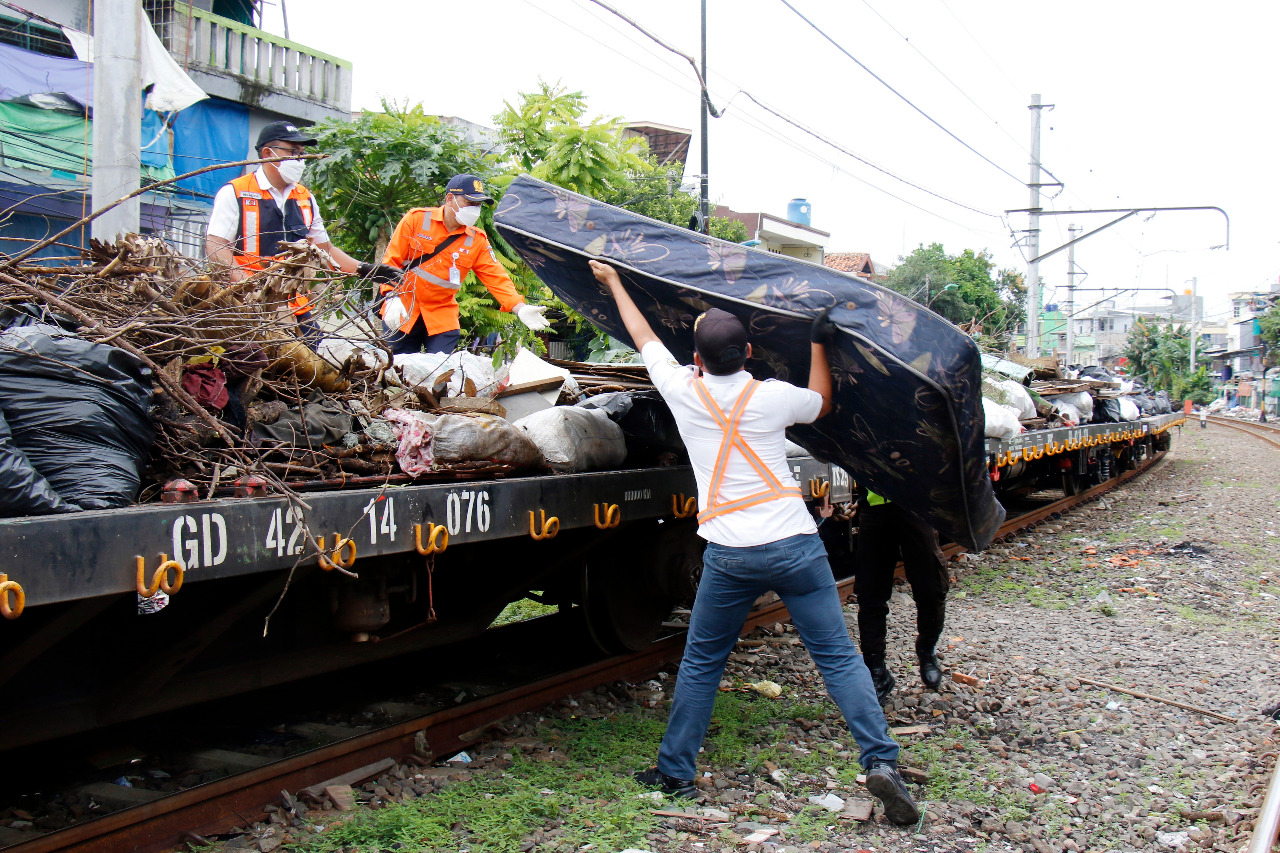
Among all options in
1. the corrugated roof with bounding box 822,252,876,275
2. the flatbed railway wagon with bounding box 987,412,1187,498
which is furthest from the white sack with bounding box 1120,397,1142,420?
the corrugated roof with bounding box 822,252,876,275

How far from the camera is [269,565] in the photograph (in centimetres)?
284

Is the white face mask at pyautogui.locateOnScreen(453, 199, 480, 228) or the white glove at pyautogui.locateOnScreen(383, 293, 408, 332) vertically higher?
the white face mask at pyautogui.locateOnScreen(453, 199, 480, 228)

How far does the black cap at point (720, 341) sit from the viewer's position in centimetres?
350

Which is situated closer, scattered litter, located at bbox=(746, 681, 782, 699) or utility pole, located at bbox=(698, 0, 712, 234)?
scattered litter, located at bbox=(746, 681, 782, 699)

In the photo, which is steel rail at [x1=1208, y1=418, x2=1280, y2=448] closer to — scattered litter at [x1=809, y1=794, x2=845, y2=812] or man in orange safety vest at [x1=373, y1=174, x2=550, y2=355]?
man in orange safety vest at [x1=373, y1=174, x2=550, y2=355]

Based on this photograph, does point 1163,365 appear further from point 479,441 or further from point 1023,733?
point 479,441

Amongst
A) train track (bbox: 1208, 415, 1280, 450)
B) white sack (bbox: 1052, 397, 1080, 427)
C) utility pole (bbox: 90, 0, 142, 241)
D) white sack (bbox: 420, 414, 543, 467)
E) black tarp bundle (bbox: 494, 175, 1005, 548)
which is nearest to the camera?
black tarp bundle (bbox: 494, 175, 1005, 548)

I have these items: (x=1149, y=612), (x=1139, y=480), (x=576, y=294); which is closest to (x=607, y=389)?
(x=576, y=294)

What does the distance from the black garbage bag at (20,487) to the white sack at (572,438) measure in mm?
2014

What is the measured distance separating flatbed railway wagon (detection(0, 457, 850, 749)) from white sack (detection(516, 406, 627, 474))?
0.15 meters

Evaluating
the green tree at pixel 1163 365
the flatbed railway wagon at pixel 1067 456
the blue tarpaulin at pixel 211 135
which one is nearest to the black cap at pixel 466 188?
the flatbed railway wagon at pixel 1067 456

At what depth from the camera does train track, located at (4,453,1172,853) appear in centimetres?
317

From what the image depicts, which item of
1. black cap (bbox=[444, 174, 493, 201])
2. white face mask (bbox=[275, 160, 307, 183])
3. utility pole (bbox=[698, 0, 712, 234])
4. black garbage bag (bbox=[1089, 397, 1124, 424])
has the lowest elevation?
black garbage bag (bbox=[1089, 397, 1124, 424])

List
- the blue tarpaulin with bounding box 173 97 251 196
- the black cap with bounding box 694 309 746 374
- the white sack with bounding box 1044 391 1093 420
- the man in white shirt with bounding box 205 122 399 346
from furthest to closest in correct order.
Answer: the blue tarpaulin with bounding box 173 97 251 196 → the white sack with bounding box 1044 391 1093 420 → the man in white shirt with bounding box 205 122 399 346 → the black cap with bounding box 694 309 746 374
